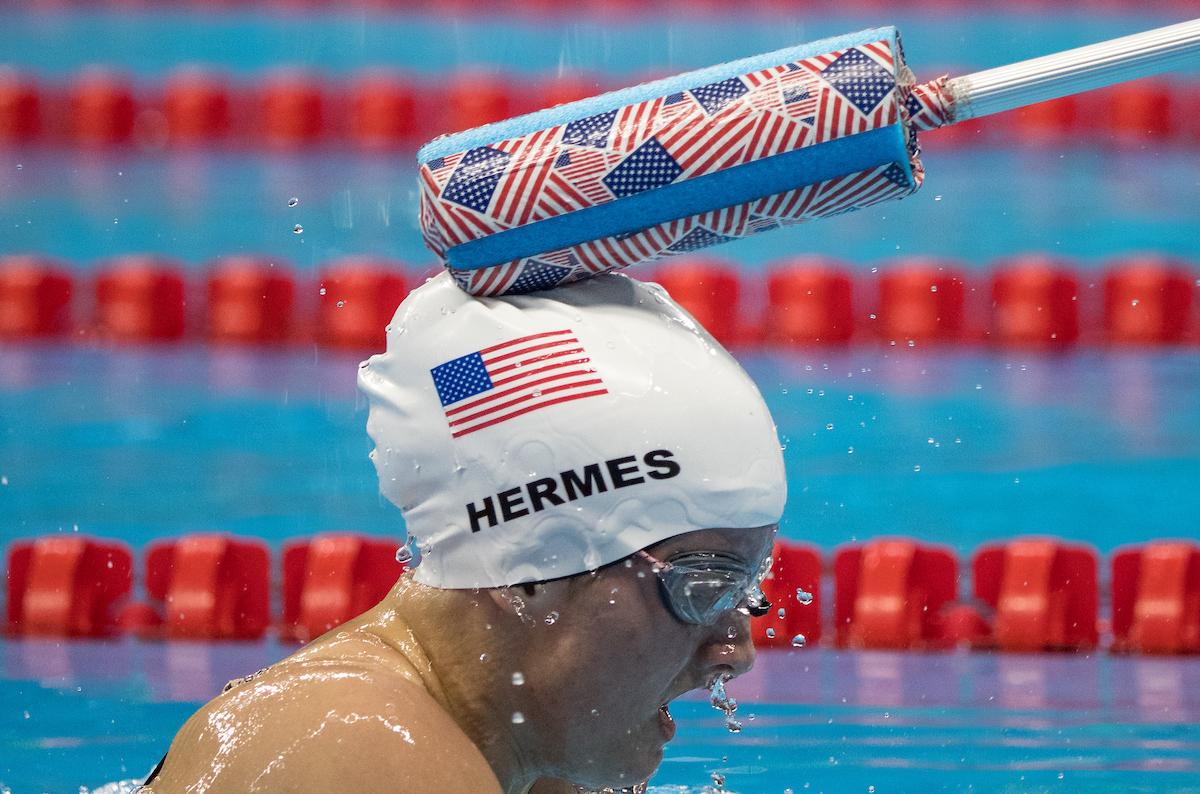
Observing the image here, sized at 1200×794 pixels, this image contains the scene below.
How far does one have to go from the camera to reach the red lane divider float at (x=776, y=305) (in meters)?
5.75

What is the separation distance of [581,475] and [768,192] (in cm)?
31

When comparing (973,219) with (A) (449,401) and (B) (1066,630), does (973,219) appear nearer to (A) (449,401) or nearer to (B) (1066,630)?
(B) (1066,630)

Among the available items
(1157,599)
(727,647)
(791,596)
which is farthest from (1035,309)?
(727,647)

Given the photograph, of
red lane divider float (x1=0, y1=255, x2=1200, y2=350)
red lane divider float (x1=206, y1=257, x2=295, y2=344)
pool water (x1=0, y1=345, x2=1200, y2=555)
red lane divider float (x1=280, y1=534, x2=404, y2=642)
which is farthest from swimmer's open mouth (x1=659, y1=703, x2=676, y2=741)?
red lane divider float (x1=206, y1=257, x2=295, y2=344)

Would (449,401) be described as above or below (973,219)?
above

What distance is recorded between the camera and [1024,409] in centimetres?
535

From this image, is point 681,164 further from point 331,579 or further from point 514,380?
point 331,579

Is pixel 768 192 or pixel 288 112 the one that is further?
pixel 288 112

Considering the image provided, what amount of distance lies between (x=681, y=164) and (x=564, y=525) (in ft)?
1.14

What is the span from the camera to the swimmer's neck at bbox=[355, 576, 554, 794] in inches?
64.4

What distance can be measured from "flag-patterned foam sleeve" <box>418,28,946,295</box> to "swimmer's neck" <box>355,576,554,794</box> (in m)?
0.31

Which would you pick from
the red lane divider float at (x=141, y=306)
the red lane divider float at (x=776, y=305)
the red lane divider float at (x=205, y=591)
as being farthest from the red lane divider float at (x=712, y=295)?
the red lane divider float at (x=205, y=591)

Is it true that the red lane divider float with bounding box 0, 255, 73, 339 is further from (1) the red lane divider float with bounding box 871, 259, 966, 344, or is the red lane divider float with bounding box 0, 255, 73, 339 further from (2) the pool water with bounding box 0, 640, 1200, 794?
(1) the red lane divider float with bounding box 871, 259, 966, 344

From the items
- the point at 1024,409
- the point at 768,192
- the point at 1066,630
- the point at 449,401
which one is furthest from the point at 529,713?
the point at 1024,409
